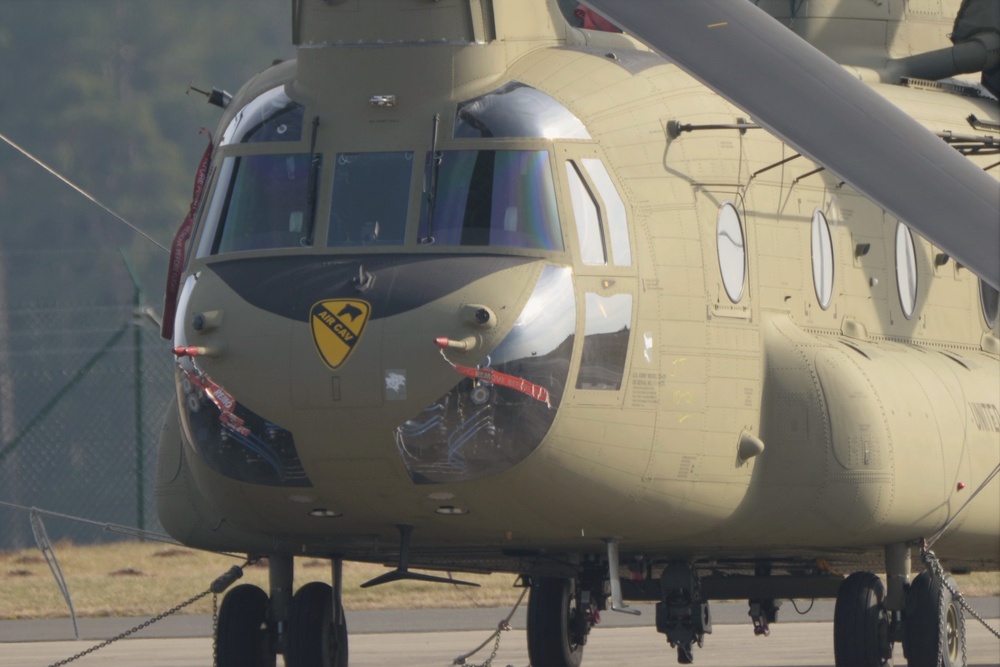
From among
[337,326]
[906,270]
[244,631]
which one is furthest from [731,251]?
[244,631]

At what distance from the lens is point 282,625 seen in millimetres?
11586

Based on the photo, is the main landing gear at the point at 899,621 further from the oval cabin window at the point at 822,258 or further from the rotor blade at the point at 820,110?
the rotor blade at the point at 820,110

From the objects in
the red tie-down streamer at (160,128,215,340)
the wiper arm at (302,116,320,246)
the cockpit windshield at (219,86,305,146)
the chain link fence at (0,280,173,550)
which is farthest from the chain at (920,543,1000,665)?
the chain link fence at (0,280,173,550)

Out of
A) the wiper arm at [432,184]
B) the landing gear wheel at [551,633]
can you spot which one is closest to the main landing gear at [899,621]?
the landing gear wheel at [551,633]

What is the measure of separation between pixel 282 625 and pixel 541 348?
2.89 m

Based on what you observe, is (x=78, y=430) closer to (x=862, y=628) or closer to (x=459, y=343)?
(x=862, y=628)

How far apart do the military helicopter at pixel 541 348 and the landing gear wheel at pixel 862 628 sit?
0.06 feet

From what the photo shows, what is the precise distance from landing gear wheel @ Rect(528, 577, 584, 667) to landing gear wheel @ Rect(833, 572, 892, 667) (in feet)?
10.1

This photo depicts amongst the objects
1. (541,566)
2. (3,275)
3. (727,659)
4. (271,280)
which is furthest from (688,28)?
(3,275)

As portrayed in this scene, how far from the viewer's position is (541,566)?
1192cm

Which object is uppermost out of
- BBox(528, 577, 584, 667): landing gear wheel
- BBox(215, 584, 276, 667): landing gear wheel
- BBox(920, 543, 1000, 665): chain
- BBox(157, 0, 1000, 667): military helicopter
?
BBox(157, 0, 1000, 667): military helicopter

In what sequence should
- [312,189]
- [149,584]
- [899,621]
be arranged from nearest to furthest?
[312,189]
[899,621]
[149,584]

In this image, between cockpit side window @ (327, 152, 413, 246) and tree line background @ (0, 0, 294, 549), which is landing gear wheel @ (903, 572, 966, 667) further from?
tree line background @ (0, 0, 294, 549)

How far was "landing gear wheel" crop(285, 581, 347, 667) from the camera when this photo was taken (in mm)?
11383
